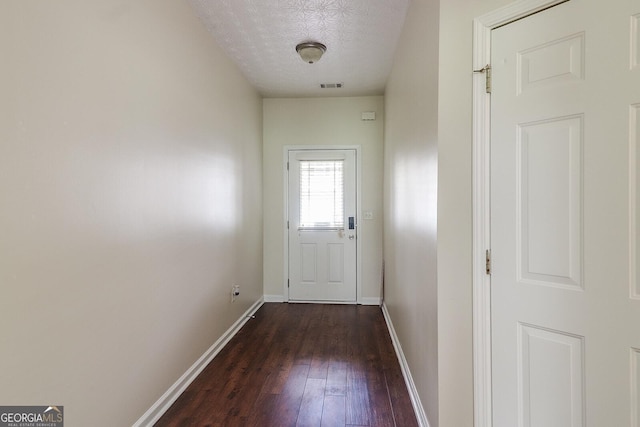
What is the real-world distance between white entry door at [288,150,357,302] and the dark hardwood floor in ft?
2.70

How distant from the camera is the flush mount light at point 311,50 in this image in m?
2.64

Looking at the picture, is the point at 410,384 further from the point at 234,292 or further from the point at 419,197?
the point at 234,292

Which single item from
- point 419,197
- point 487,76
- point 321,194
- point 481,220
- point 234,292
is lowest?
point 234,292

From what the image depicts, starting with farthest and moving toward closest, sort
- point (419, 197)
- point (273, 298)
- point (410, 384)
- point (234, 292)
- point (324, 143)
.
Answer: point (273, 298)
point (324, 143)
point (234, 292)
point (410, 384)
point (419, 197)

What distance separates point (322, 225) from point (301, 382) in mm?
2168

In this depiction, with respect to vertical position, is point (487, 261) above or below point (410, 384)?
above

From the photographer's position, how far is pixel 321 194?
4027mm

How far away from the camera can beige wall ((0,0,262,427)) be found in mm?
1058

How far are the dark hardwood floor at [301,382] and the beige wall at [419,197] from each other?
0.26m

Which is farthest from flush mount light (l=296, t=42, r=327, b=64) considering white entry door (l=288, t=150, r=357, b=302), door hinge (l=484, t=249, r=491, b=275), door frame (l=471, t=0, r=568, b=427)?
door hinge (l=484, t=249, r=491, b=275)

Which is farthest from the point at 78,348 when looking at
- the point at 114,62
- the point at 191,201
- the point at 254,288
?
the point at 254,288

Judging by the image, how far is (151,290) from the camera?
1.75 m

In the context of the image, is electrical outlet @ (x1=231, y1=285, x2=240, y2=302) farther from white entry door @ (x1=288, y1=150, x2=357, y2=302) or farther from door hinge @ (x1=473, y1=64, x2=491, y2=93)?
door hinge @ (x1=473, y1=64, x2=491, y2=93)

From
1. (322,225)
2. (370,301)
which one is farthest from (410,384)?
(322,225)
